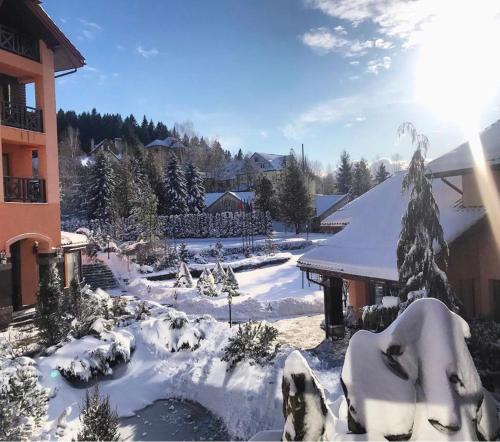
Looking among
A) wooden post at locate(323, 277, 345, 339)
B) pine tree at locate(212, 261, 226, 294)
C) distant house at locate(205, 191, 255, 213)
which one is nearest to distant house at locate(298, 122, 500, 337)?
wooden post at locate(323, 277, 345, 339)

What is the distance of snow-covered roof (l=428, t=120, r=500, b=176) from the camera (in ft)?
26.3

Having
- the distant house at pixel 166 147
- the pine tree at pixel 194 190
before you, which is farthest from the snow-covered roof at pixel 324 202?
the distant house at pixel 166 147

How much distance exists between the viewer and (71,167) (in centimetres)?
5806

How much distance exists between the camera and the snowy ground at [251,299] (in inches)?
682

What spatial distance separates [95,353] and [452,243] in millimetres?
8088

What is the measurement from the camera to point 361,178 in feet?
199

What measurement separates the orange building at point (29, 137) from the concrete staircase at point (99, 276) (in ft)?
20.2

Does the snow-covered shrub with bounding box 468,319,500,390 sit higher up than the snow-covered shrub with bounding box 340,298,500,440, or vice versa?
the snow-covered shrub with bounding box 340,298,500,440

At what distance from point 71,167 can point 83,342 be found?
177 ft

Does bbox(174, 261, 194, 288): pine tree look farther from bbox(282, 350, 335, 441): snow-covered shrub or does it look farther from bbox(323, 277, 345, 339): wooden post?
bbox(282, 350, 335, 441): snow-covered shrub

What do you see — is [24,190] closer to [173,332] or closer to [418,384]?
[173,332]

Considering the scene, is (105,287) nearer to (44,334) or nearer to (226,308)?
(226,308)

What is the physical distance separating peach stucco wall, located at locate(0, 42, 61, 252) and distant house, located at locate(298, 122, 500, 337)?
924cm

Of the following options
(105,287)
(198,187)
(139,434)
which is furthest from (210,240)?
(139,434)
